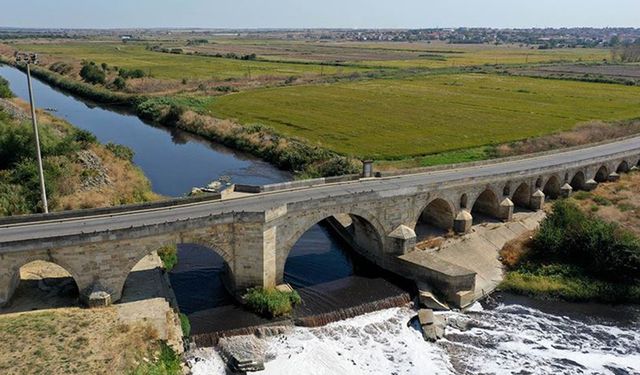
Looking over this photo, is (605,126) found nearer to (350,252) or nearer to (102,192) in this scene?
(350,252)

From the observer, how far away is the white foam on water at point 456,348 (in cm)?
3061

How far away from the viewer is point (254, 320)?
110 ft

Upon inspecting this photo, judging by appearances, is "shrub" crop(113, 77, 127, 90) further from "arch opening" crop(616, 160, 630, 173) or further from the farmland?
"arch opening" crop(616, 160, 630, 173)

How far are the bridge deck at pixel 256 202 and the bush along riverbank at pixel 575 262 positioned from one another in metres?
7.02

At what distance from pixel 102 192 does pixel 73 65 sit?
120436mm

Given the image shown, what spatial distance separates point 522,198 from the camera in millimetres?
52688

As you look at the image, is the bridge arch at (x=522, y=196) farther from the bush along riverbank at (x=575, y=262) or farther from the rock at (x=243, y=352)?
the rock at (x=243, y=352)

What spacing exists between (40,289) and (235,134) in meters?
48.1

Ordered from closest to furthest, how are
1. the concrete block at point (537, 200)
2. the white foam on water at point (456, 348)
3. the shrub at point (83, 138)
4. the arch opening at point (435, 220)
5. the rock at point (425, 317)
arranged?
the white foam on water at point (456, 348) < the rock at point (425, 317) < the arch opening at point (435, 220) < the concrete block at point (537, 200) < the shrub at point (83, 138)

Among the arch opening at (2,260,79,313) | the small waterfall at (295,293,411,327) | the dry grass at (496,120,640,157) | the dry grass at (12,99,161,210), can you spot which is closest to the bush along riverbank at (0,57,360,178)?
the dry grass at (12,99,161,210)

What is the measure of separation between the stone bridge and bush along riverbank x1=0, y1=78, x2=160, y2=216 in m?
9.73

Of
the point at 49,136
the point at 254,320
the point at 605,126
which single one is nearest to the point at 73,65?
the point at 49,136

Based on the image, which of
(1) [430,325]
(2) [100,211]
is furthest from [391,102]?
(2) [100,211]

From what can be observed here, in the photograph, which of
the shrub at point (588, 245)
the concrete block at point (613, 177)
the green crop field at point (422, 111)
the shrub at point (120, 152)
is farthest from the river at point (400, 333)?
the green crop field at point (422, 111)
